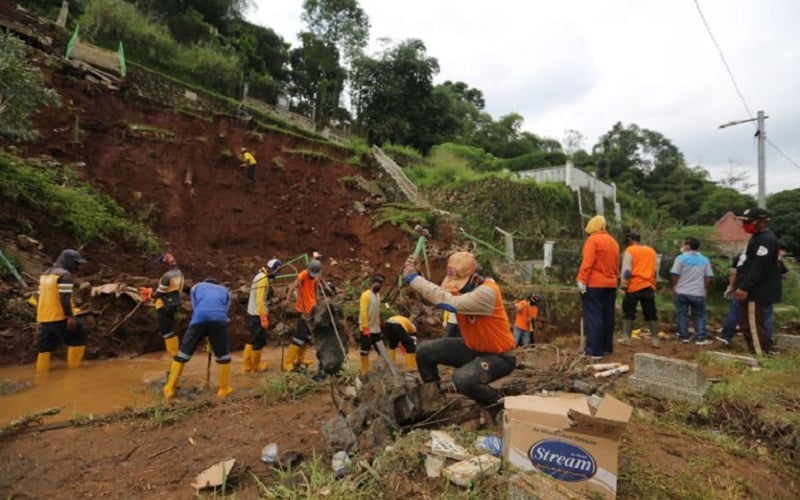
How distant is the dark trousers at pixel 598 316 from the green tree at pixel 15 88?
388 inches

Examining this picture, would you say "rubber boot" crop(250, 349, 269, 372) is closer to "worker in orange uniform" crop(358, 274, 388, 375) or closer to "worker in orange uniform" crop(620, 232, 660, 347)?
"worker in orange uniform" crop(358, 274, 388, 375)

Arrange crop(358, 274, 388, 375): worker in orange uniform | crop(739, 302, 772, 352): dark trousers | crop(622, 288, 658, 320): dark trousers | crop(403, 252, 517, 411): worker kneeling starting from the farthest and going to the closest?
crop(358, 274, 388, 375): worker in orange uniform < crop(622, 288, 658, 320): dark trousers < crop(739, 302, 772, 352): dark trousers < crop(403, 252, 517, 411): worker kneeling

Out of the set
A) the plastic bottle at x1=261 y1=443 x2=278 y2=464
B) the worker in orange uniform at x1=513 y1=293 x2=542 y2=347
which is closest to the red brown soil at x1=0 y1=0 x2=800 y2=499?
the plastic bottle at x1=261 y1=443 x2=278 y2=464

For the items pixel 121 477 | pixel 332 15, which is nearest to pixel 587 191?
pixel 121 477

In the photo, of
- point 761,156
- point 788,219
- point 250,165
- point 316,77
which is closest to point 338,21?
point 316,77

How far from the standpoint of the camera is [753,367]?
5020 mm

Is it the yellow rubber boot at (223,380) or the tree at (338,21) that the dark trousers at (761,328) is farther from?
the tree at (338,21)

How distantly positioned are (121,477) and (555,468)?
3.11 meters

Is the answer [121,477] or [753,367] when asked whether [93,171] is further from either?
[753,367]

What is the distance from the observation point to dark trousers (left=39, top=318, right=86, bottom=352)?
5.86 meters

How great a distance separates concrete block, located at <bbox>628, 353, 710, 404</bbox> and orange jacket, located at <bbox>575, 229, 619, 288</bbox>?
1302 millimetres

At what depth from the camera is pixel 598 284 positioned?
18.0ft

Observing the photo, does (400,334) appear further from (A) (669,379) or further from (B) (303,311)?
(A) (669,379)

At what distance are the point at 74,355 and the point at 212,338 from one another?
2.67 metres
